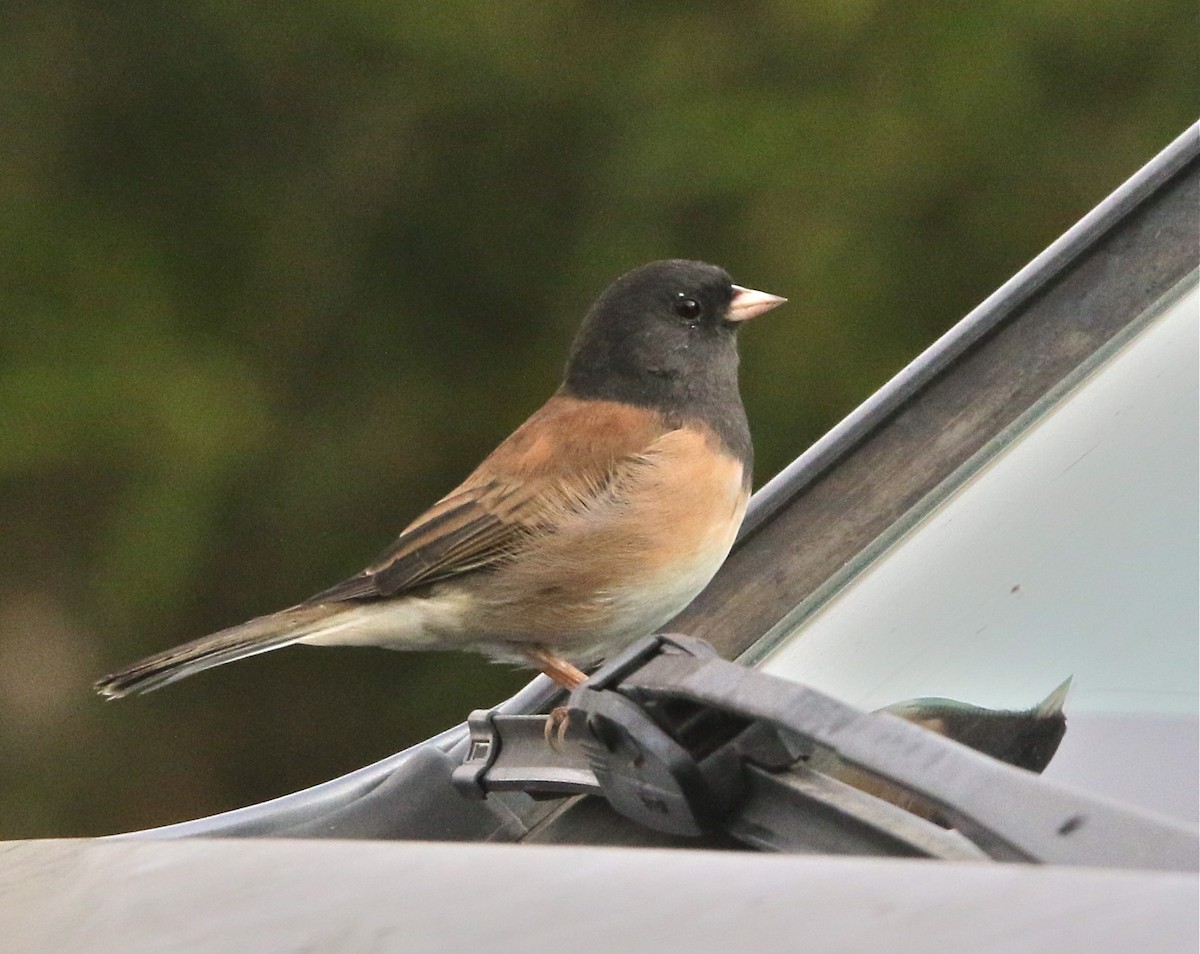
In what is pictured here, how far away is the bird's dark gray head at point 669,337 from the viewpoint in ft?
8.72

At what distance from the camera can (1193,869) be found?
28.7 inches

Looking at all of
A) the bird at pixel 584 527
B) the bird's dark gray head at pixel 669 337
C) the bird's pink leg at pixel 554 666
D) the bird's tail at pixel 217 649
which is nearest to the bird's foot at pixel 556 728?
the bird's pink leg at pixel 554 666

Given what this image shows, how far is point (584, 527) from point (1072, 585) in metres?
1.35

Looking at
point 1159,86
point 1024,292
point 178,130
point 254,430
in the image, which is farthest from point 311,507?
point 1024,292

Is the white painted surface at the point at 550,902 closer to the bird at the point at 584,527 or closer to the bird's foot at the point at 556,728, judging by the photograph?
the bird's foot at the point at 556,728

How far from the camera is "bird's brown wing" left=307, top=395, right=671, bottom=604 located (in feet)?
8.01

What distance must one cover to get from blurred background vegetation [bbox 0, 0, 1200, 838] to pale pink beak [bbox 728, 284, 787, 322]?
1191 mm

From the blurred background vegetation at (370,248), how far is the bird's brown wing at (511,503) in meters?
1.42

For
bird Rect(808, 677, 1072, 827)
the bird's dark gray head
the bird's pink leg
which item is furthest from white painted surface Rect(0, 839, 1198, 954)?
the bird's dark gray head

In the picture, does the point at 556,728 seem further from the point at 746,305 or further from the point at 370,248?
the point at 370,248

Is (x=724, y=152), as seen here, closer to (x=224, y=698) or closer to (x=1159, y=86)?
(x=1159, y=86)

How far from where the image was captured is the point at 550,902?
768mm

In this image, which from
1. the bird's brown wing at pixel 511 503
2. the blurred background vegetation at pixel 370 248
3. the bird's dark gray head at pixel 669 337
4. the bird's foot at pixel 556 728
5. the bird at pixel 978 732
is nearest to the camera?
the bird at pixel 978 732

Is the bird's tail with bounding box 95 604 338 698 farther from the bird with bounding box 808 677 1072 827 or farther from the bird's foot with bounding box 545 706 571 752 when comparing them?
the bird with bounding box 808 677 1072 827
